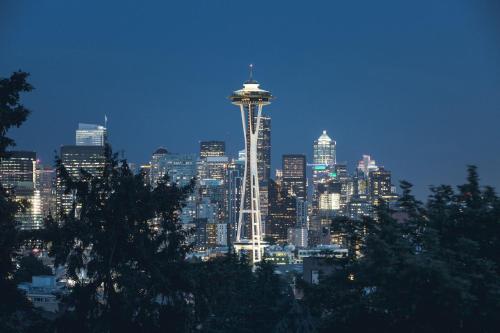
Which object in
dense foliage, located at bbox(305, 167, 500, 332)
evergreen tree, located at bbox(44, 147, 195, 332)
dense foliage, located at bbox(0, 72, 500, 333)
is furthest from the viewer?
evergreen tree, located at bbox(44, 147, 195, 332)

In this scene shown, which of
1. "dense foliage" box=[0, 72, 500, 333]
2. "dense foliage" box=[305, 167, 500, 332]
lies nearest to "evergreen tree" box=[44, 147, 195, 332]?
"dense foliage" box=[0, 72, 500, 333]

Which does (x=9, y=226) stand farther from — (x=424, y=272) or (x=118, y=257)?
(x=424, y=272)

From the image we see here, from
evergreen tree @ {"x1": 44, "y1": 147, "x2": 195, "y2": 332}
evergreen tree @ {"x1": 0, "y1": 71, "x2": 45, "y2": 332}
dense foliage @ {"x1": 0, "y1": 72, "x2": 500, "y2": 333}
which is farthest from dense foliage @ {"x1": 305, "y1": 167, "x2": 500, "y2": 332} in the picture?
evergreen tree @ {"x1": 0, "y1": 71, "x2": 45, "y2": 332}

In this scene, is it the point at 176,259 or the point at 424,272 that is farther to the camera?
the point at 176,259

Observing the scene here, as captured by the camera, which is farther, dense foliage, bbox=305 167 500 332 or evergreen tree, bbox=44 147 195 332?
evergreen tree, bbox=44 147 195 332

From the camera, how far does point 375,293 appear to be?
Answer: 830 inches

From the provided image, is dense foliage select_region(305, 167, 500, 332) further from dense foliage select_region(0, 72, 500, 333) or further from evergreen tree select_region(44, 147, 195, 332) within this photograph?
evergreen tree select_region(44, 147, 195, 332)

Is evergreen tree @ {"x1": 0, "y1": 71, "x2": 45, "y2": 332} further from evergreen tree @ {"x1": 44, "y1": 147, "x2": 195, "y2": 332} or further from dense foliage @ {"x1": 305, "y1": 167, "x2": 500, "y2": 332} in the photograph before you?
dense foliage @ {"x1": 305, "y1": 167, "x2": 500, "y2": 332}

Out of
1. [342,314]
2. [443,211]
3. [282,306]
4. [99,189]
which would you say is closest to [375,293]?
[342,314]

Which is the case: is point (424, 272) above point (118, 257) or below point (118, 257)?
below

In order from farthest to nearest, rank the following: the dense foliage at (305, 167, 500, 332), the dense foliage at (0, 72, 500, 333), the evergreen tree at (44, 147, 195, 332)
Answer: the evergreen tree at (44, 147, 195, 332) < the dense foliage at (0, 72, 500, 333) < the dense foliage at (305, 167, 500, 332)

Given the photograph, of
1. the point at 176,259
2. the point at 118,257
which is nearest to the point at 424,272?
the point at 176,259

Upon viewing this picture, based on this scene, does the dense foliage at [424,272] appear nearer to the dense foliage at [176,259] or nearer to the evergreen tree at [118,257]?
the dense foliage at [176,259]

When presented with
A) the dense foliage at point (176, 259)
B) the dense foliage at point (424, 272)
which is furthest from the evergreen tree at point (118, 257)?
the dense foliage at point (424, 272)
